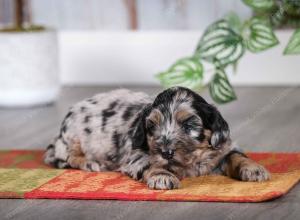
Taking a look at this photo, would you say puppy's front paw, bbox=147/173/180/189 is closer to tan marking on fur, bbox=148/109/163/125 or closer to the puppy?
the puppy

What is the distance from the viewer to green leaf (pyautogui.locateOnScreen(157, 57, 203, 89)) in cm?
416

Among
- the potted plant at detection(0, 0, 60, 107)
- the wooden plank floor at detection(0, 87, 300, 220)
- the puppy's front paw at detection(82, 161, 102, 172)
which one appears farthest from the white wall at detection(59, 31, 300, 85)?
the puppy's front paw at detection(82, 161, 102, 172)

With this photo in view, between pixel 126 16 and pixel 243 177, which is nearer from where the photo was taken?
pixel 243 177

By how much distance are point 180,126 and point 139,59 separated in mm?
3025

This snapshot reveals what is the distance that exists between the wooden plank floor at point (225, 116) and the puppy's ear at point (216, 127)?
1.08ft

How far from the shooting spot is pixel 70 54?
243 inches

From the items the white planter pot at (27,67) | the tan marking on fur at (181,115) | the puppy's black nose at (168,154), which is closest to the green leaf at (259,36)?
the tan marking on fur at (181,115)

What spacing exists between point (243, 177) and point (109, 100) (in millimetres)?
747

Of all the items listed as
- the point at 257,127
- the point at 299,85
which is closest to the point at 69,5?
the point at 299,85

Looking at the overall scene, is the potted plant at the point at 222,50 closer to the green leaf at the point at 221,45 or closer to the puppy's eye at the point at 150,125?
the green leaf at the point at 221,45

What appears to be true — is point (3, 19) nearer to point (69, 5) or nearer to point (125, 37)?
point (69, 5)

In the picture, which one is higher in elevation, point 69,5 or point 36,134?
point 69,5

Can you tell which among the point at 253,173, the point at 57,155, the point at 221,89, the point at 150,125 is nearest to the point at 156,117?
the point at 150,125

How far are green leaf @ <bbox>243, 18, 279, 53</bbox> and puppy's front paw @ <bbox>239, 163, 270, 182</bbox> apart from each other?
3.59 ft
